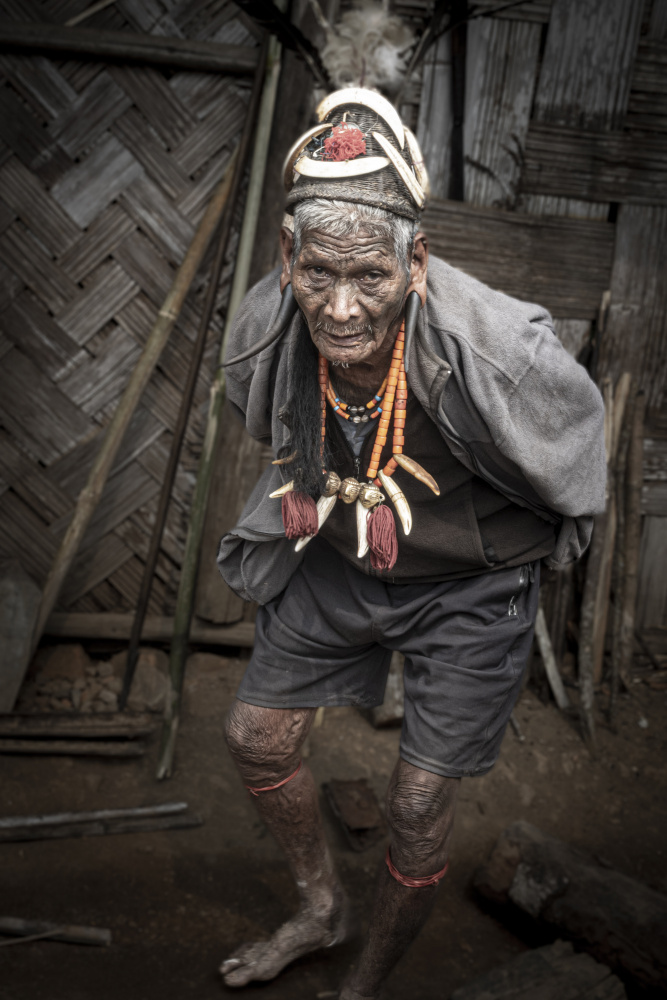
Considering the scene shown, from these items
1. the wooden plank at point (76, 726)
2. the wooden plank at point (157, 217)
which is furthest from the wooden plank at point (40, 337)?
the wooden plank at point (76, 726)

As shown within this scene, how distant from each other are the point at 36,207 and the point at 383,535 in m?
2.15

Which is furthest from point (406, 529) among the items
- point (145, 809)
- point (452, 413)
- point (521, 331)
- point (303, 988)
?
point (145, 809)

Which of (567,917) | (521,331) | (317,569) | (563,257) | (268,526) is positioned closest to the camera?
(521,331)

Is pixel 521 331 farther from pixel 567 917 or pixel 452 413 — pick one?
pixel 567 917

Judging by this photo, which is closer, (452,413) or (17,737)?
(452,413)

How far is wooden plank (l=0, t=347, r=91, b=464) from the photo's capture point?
10.6 ft

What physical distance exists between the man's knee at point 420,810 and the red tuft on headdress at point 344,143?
133cm

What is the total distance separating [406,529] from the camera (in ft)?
5.91

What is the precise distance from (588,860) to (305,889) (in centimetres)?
87

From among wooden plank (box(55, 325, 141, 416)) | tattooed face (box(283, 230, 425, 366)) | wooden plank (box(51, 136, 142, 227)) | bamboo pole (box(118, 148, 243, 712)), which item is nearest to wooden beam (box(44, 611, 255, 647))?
bamboo pole (box(118, 148, 243, 712))

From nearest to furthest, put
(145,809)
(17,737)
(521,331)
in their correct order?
(521,331) < (145,809) < (17,737)

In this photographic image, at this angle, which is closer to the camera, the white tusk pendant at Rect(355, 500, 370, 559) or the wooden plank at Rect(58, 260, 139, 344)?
the white tusk pendant at Rect(355, 500, 370, 559)

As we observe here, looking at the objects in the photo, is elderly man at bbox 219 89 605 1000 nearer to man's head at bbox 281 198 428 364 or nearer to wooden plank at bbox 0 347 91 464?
man's head at bbox 281 198 428 364

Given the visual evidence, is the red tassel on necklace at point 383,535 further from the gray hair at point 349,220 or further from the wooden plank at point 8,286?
the wooden plank at point 8,286
